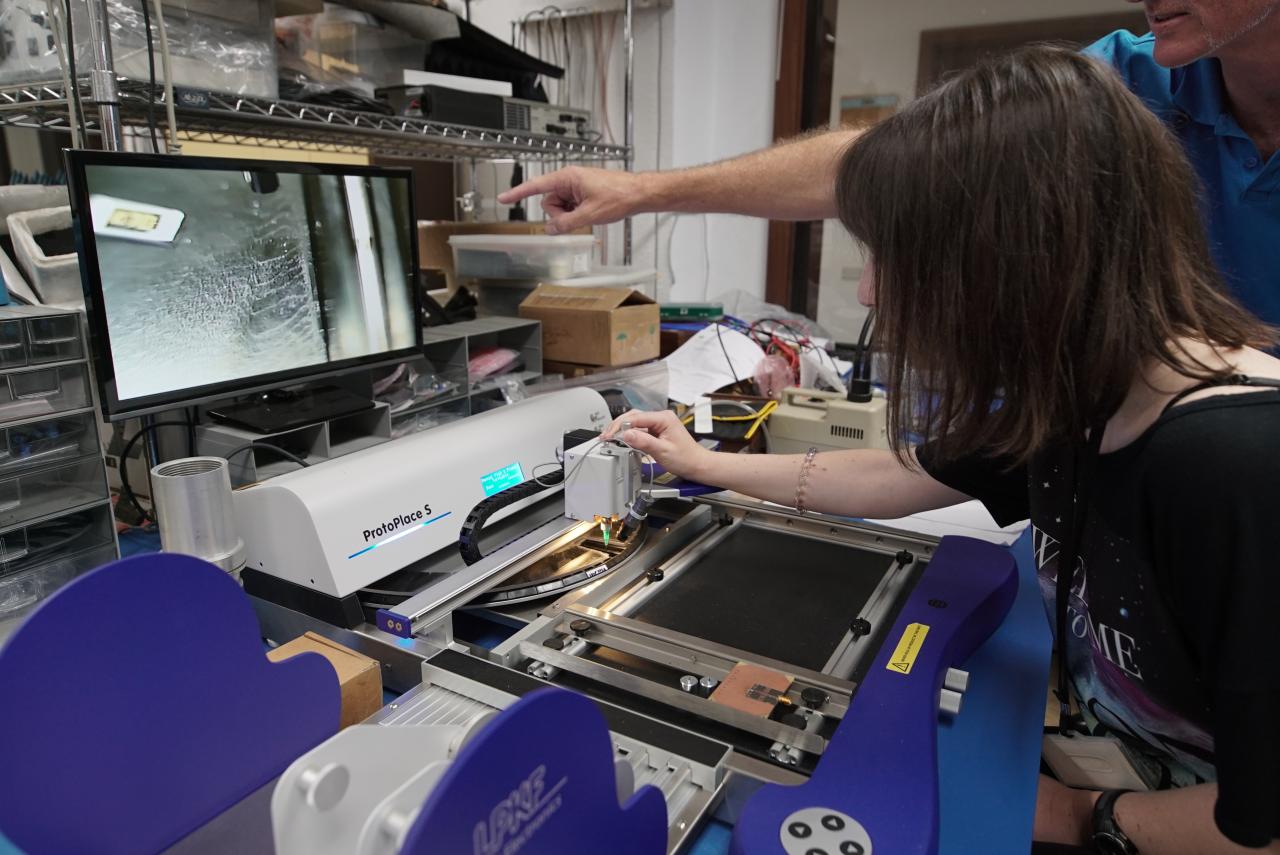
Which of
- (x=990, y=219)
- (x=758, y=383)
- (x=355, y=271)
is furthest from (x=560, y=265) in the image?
(x=990, y=219)

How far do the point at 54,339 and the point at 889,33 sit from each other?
8.10 feet

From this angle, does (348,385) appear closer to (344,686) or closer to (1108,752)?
(344,686)

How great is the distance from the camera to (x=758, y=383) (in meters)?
1.86

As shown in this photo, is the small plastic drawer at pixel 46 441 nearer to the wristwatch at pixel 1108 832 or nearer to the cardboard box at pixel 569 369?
the cardboard box at pixel 569 369

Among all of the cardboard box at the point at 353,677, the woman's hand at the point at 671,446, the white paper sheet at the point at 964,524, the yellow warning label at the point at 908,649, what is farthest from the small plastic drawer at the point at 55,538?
the white paper sheet at the point at 964,524

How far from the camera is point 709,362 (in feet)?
6.34

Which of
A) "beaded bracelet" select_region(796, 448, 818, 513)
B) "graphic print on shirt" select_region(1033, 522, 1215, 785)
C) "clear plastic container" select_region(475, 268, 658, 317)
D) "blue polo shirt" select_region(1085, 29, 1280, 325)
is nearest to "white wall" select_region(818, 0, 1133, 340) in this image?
"clear plastic container" select_region(475, 268, 658, 317)

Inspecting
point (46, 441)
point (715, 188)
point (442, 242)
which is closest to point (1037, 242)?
point (715, 188)

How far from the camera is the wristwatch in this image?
683 mm

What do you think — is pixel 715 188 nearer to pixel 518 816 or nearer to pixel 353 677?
pixel 353 677

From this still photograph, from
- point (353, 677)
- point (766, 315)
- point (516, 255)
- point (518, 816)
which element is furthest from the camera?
point (766, 315)

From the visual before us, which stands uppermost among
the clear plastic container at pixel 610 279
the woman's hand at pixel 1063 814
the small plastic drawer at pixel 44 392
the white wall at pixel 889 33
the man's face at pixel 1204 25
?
the white wall at pixel 889 33

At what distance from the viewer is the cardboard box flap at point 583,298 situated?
5.22 feet

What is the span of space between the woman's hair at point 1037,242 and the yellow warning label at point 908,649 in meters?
0.20
